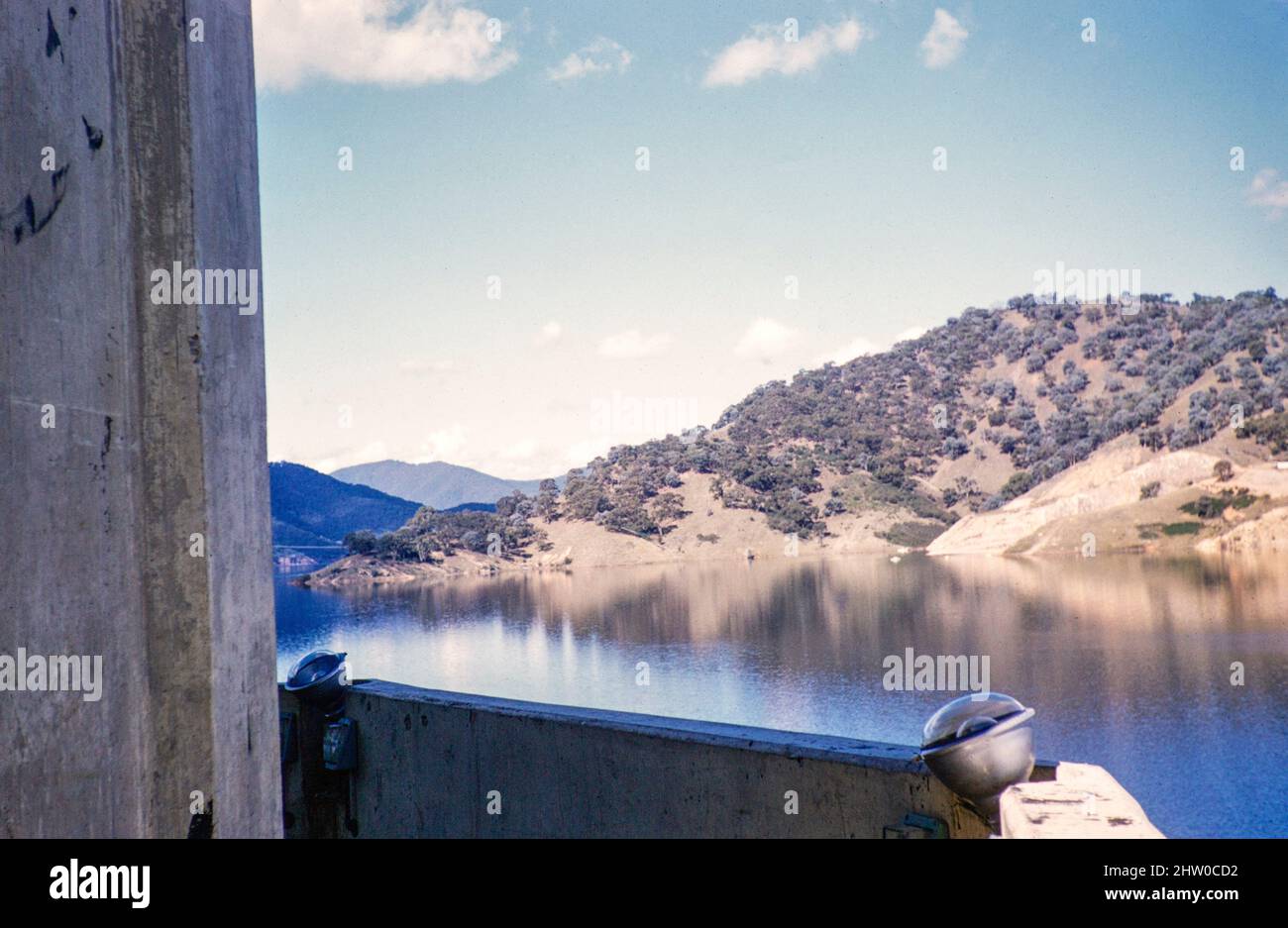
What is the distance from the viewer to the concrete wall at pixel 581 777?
12.8 feet

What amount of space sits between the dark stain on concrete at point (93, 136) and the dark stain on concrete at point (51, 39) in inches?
6.5

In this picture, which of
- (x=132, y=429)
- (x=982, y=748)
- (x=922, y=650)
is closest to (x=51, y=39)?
(x=132, y=429)

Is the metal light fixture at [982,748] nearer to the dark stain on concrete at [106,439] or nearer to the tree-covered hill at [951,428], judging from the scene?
the dark stain on concrete at [106,439]

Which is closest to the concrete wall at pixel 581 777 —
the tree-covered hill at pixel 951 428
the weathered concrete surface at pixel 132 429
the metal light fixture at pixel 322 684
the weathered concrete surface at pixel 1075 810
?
the metal light fixture at pixel 322 684

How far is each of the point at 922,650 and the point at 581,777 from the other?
107 feet

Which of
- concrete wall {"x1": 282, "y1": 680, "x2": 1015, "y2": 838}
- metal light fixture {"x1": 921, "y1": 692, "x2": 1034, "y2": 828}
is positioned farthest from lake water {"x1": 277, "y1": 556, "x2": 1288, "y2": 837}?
metal light fixture {"x1": 921, "y1": 692, "x2": 1034, "y2": 828}

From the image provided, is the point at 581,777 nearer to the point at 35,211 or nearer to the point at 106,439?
the point at 106,439
